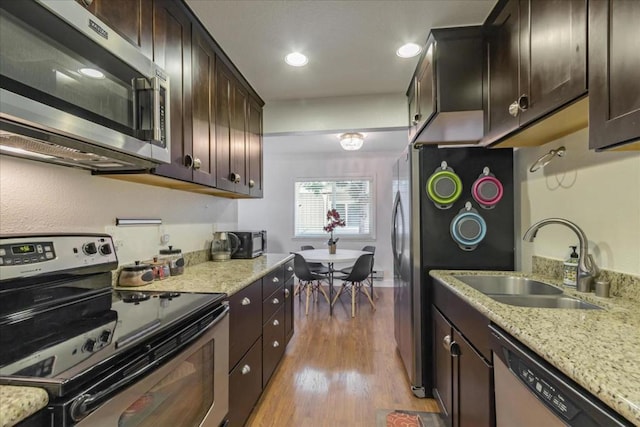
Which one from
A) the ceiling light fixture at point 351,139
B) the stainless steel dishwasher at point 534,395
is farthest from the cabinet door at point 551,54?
the ceiling light fixture at point 351,139

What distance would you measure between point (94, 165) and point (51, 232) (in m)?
0.32

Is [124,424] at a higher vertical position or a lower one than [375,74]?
lower

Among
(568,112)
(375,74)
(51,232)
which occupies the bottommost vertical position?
(51,232)

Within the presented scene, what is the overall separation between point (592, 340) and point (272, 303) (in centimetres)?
171

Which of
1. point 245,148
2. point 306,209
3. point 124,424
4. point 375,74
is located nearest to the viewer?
point 124,424

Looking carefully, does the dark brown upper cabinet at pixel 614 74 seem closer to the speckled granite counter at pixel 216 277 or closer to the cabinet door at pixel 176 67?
the speckled granite counter at pixel 216 277

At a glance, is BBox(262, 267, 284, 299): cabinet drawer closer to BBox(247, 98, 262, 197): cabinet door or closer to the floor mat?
BBox(247, 98, 262, 197): cabinet door

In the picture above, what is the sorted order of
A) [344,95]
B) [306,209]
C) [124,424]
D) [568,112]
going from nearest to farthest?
[124,424], [568,112], [344,95], [306,209]

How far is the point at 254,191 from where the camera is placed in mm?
2650

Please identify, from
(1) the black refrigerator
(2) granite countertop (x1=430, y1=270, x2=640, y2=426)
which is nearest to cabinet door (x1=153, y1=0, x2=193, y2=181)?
(1) the black refrigerator

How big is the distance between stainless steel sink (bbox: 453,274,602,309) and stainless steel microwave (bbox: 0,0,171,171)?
5.44ft

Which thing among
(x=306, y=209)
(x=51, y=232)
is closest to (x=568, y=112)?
(x=51, y=232)

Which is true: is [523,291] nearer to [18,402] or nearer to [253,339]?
[253,339]

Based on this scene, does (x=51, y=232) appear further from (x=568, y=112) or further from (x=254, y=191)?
(x=568, y=112)
